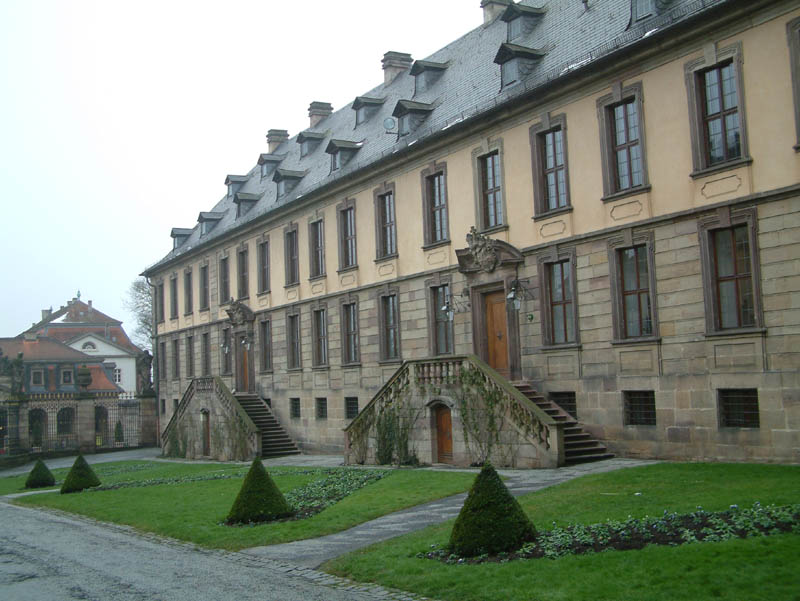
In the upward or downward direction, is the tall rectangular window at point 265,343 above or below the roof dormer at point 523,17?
below

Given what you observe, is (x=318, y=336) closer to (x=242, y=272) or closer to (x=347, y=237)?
(x=347, y=237)

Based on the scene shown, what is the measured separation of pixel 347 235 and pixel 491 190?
31.3ft

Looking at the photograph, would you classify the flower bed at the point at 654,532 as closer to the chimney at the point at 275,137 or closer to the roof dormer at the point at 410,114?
the roof dormer at the point at 410,114

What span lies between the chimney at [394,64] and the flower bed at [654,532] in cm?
3187

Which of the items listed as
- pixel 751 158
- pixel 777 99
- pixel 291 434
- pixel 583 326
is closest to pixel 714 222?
pixel 751 158

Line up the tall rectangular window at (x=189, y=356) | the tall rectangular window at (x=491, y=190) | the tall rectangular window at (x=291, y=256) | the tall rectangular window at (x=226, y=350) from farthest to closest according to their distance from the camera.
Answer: the tall rectangular window at (x=189, y=356), the tall rectangular window at (x=226, y=350), the tall rectangular window at (x=291, y=256), the tall rectangular window at (x=491, y=190)

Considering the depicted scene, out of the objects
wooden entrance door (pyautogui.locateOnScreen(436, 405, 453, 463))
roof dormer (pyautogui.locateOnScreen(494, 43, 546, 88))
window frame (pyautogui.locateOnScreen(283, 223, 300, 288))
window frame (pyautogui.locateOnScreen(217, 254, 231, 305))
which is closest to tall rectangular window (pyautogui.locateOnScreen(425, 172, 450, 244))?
roof dormer (pyautogui.locateOnScreen(494, 43, 546, 88))

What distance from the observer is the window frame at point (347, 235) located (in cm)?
3503

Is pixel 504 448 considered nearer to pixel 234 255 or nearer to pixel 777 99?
pixel 777 99

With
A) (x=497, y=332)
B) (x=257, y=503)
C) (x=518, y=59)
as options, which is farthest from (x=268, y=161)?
(x=257, y=503)

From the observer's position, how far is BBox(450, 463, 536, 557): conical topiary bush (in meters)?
12.1

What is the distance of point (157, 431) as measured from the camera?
183 ft

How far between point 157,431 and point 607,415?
3905cm

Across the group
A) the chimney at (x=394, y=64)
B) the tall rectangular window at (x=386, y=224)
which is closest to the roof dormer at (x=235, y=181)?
the chimney at (x=394, y=64)
